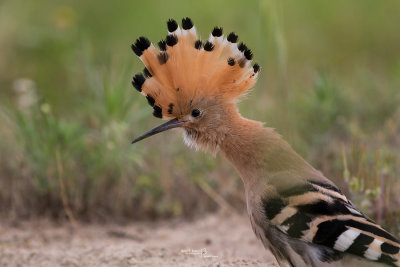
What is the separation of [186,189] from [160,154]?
0.32m

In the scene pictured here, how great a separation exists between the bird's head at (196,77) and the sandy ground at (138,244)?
60cm

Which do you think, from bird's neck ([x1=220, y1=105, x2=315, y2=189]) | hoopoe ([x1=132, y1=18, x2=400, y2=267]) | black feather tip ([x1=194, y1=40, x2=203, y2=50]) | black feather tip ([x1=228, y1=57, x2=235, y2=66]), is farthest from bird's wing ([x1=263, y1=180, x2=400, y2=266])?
black feather tip ([x1=194, y1=40, x2=203, y2=50])

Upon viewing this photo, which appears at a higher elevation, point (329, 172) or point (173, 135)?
point (173, 135)

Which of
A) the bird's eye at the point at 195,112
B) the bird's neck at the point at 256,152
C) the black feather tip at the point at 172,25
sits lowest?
the bird's neck at the point at 256,152

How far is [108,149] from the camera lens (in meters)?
4.30

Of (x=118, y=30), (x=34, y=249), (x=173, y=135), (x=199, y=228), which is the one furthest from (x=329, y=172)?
(x=118, y=30)

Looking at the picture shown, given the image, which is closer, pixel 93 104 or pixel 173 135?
pixel 93 104

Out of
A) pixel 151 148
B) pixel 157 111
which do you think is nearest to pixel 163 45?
pixel 157 111

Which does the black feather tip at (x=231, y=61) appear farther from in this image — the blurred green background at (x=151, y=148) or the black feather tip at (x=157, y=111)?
the blurred green background at (x=151, y=148)

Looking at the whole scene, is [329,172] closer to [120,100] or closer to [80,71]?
[120,100]

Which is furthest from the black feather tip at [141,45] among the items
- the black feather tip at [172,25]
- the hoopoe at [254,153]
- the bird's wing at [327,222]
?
the bird's wing at [327,222]

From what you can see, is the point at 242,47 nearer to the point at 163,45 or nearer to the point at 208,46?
the point at 208,46

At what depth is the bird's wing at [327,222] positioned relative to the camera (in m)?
2.75

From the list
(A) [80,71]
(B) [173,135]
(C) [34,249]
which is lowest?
(C) [34,249]
